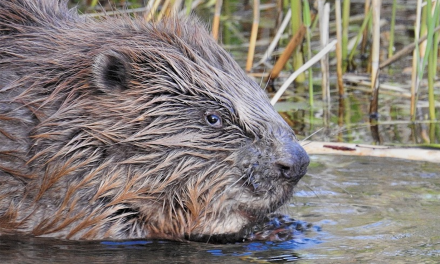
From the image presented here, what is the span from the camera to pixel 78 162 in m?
3.31

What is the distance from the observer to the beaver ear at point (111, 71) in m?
3.33

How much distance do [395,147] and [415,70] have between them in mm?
774

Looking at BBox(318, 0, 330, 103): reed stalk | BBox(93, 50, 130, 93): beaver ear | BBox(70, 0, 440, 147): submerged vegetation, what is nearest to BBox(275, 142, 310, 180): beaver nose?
BBox(93, 50, 130, 93): beaver ear

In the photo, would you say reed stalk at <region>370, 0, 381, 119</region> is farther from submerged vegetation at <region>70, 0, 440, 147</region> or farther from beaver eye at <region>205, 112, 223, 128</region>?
beaver eye at <region>205, 112, 223, 128</region>

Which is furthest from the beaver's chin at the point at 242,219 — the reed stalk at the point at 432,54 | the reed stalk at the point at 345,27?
the reed stalk at the point at 345,27

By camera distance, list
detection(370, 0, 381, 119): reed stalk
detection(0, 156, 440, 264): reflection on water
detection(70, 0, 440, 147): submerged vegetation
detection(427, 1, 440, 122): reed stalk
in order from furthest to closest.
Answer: detection(370, 0, 381, 119): reed stalk
detection(70, 0, 440, 147): submerged vegetation
detection(427, 1, 440, 122): reed stalk
detection(0, 156, 440, 264): reflection on water

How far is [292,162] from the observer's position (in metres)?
3.16

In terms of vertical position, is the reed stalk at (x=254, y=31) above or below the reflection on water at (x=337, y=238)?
above

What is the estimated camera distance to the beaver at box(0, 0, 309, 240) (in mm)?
3277

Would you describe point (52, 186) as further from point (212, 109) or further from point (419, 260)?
point (419, 260)

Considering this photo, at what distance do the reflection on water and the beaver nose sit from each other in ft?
0.98

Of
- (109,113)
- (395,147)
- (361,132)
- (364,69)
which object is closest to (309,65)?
(361,132)

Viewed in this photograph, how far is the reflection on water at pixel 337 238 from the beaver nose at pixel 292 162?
11.8 inches

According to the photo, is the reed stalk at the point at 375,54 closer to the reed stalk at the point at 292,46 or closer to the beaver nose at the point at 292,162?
the reed stalk at the point at 292,46
